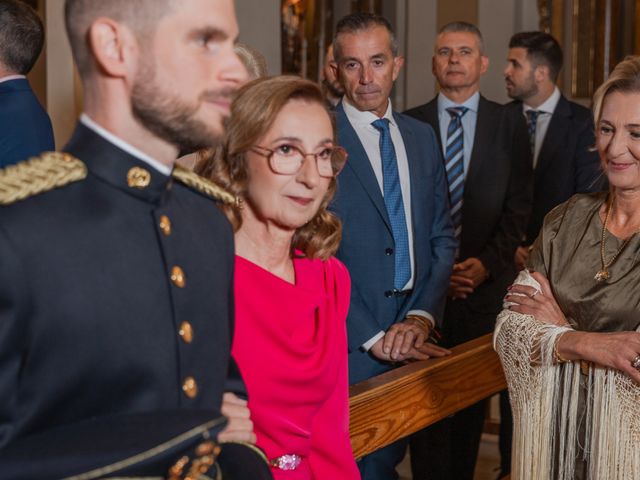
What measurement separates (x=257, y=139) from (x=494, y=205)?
2.58m

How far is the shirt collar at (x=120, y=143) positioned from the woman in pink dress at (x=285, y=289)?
32.6 inches

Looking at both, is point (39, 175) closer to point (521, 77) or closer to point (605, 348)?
point (605, 348)

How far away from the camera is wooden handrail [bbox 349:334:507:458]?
2.73 meters

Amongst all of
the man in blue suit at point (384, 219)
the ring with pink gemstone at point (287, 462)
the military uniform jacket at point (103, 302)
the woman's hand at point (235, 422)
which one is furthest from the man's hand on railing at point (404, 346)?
the military uniform jacket at point (103, 302)

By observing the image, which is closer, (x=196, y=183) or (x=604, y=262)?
(x=196, y=183)

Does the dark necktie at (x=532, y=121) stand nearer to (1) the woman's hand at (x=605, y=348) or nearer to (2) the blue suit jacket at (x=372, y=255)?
(2) the blue suit jacket at (x=372, y=255)

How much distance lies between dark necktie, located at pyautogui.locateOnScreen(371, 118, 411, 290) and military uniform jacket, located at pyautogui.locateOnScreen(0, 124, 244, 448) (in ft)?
7.34

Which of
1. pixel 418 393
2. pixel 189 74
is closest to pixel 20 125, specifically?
pixel 418 393

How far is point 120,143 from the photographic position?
1221mm

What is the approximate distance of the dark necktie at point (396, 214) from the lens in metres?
3.54

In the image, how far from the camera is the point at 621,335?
103 inches

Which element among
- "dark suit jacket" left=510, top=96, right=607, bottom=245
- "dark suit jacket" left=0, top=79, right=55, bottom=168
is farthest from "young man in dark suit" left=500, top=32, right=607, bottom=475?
"dark suit jacket" left=0, top=79, right=55, bottom=168

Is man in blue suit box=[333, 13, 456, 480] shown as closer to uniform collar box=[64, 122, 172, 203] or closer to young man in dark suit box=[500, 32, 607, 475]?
young man in dark suit box=[500, 32, 607, 475]

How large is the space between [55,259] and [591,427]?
2005 millimetres
